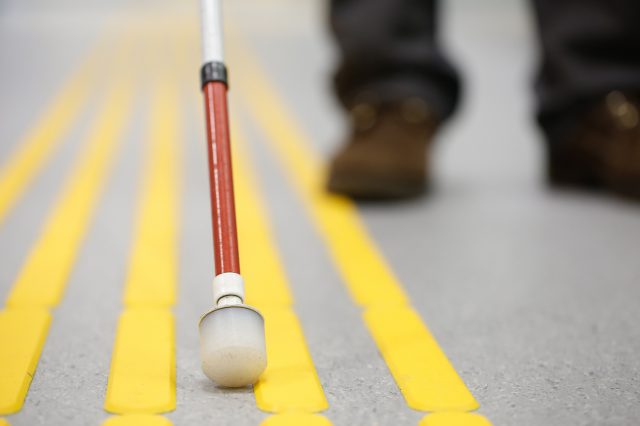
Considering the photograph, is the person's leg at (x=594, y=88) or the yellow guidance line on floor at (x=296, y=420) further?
the person's leg at (x=594, y=88)

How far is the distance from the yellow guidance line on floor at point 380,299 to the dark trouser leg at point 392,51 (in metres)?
0.31

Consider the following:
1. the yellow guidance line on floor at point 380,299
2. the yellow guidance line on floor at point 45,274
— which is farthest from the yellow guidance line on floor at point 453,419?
the yellow guidance line on floor at point 45,274

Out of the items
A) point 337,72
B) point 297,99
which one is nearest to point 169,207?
point 337,72

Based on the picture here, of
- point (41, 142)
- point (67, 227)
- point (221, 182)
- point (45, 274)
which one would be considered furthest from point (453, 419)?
point (41, 142)

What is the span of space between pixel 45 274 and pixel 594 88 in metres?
1.31

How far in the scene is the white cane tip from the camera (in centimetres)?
85

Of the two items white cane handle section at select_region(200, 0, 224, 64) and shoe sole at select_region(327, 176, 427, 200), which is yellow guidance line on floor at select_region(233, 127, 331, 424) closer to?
shoe sole at select_region(327, 176, 427, 200)

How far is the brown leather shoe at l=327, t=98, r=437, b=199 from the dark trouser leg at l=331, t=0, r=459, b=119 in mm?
40

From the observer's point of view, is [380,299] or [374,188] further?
[374,188]

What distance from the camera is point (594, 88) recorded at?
6.34 feet

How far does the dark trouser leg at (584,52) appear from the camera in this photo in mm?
1886

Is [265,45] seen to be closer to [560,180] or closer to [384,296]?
[560,180]

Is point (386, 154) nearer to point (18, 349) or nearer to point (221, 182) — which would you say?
point (221, 182)

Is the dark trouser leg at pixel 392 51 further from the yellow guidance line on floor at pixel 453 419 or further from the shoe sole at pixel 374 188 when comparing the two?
the yellow guidance line on floor at pixel 453 419
